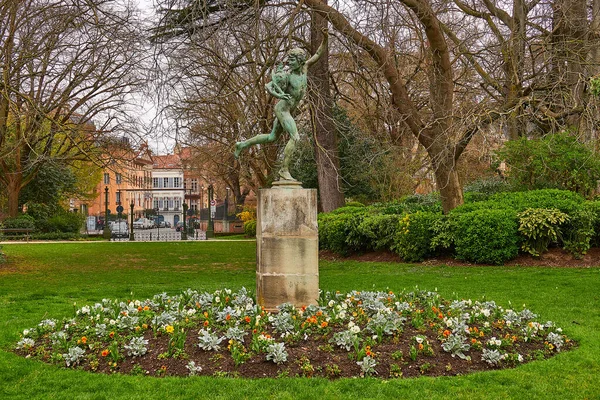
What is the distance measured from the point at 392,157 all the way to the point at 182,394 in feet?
70.8

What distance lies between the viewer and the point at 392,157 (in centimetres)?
2591

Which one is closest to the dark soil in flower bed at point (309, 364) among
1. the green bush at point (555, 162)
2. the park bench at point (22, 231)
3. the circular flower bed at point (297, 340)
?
the circular flower bed at point (297, 340)

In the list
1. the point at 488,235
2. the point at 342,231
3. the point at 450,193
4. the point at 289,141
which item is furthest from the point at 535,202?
the point at 289,141

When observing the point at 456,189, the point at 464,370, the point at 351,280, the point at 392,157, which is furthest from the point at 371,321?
the point at 392,157

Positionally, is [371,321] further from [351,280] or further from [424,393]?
[351,280]

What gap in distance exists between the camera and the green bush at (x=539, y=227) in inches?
549

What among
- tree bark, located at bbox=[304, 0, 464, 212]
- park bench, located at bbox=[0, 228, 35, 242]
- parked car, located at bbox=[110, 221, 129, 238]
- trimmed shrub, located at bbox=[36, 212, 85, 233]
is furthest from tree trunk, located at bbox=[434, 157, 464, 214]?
parked car, located at bbox=[110, 221, 129, 238]

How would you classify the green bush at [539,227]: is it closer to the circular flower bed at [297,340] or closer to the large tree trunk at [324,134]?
the large tree trunk at [324,134]

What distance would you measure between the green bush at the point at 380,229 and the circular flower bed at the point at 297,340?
903 centimetres

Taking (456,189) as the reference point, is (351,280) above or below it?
below

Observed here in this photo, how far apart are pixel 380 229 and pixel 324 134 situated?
4499 mm

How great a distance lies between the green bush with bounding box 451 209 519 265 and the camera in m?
14.5

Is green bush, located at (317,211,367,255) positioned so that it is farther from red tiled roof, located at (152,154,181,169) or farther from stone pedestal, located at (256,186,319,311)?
stone pedestal, located at (256,186,319,311)

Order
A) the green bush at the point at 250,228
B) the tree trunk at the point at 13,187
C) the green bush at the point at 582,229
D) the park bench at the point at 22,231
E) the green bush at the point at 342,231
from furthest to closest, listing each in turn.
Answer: the green bush at the point at 250,228, the tree trunk at the point at 13,187, the park bench at the point at 22,231, the green bush at the point at 342,231, the green bush at the point at 582,229
